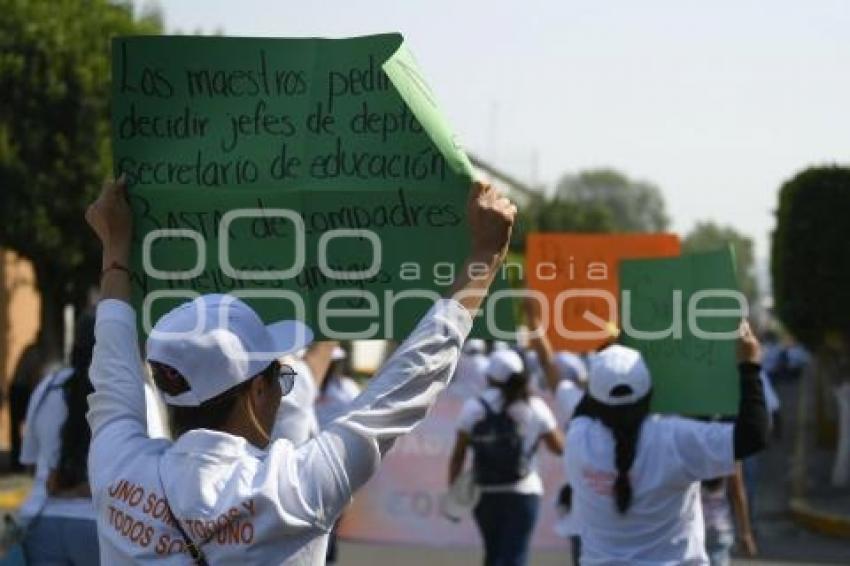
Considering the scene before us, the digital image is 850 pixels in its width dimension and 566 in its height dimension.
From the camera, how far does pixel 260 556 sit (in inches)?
133

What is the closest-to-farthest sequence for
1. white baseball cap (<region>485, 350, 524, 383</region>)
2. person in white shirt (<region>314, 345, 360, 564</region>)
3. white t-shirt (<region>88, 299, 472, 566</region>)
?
white t-shirt (<region>88, 299, 472, 566</region>)
white baseball cap (<region>485, 350, 524, 383</region>)
person in white shirt (<region>314, 345, 360, 564</region>)

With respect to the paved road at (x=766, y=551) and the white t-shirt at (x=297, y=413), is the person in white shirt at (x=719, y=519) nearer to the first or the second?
the white t-shirt at (x=297, y=413)

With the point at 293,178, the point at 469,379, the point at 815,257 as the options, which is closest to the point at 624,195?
the point at 815,257

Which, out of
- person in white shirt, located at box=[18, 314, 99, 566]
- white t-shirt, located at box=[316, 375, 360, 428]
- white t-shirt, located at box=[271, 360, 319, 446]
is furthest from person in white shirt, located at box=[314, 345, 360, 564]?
person in white shirt, located at box=[18, 314, 99, 566]

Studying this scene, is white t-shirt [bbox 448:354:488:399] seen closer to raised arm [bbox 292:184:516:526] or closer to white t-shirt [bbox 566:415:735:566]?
white t-shirt [bbox 566:415:735:566]

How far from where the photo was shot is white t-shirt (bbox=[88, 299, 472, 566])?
3.36 meters

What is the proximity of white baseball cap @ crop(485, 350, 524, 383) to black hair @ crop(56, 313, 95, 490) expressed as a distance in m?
3.91

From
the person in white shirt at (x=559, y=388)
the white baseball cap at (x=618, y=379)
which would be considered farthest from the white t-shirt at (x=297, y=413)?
the white baseball cap at (x=618, y=379)

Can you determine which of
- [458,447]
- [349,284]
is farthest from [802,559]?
[349,284]

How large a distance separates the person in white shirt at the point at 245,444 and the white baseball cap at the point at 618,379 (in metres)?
2.43

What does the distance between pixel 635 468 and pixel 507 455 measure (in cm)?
378

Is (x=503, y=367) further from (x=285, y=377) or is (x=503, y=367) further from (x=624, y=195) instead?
(x=624, y=195)

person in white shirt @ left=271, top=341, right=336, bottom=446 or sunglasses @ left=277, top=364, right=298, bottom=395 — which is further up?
sunglasses @ left=277, top=364, right=298, bottom=395

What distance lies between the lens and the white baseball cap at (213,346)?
3.42 m
